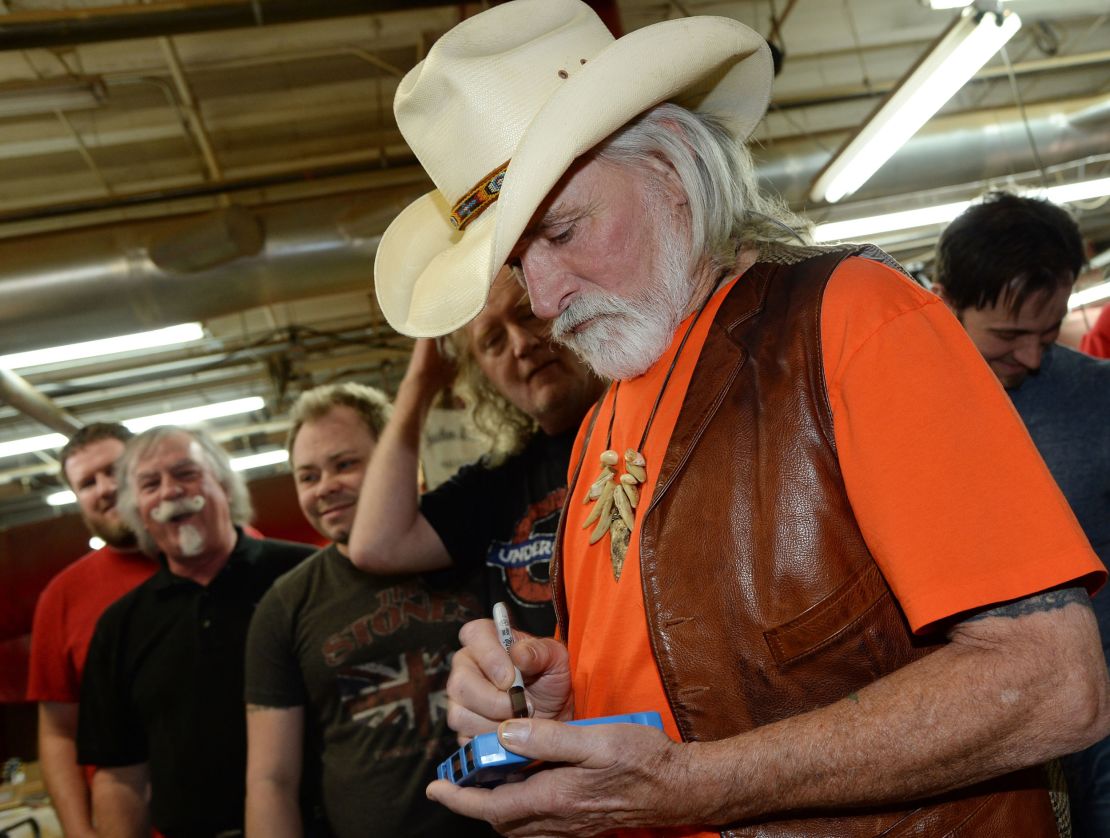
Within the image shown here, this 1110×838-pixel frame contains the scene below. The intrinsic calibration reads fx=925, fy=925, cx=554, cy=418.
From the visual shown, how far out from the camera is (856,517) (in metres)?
1.06

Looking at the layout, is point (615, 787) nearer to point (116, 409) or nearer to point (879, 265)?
point (879, 265)

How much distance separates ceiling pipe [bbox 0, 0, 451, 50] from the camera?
4.02 metres

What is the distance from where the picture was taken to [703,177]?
145 cm

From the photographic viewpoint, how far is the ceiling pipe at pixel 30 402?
316 inches

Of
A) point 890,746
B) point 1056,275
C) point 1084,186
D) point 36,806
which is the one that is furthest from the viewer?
point 1084,186

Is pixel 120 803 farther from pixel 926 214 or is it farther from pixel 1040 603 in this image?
pixel 926 214

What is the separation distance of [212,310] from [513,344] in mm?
3781

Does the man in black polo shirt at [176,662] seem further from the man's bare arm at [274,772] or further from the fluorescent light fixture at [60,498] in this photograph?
the fluorescent light fixture at [60,498]

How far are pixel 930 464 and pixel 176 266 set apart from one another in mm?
5107

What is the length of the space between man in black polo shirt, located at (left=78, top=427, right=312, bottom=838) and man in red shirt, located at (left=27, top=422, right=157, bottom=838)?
309mm

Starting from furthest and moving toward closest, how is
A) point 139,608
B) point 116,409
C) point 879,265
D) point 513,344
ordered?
point 116,409, point 139,608, point 513,344, point 879,265

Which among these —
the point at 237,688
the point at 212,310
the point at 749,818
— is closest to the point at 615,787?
the point at 749,818

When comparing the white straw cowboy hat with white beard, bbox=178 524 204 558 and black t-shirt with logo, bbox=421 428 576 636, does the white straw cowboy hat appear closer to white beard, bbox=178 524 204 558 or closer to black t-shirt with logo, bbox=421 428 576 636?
black t-shirt with logo, bbox=421 428 576 636

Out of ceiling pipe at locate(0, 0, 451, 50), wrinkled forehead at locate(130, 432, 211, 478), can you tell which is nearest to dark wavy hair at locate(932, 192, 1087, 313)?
ceiling pipe at locate(0, 0, 451, 50)
